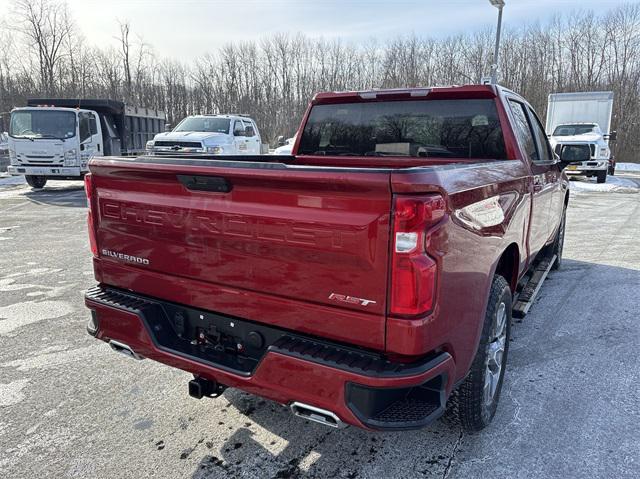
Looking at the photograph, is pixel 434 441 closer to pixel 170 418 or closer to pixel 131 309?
pixel 170 418

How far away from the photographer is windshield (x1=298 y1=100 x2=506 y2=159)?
146 inches

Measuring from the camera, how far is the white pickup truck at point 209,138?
14.3 m

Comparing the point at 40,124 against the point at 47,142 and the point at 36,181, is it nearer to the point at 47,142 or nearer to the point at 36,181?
the point at 47,142

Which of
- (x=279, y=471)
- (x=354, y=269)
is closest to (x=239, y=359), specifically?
(x=279, y=471)

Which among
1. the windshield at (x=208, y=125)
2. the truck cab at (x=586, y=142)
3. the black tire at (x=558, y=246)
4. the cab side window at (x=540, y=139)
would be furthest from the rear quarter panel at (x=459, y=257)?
the truck cab at (x=586, y=142)

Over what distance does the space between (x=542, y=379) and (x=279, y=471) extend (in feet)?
6.98

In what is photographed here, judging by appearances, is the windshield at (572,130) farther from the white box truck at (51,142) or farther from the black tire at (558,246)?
the white box truck at (51,142)

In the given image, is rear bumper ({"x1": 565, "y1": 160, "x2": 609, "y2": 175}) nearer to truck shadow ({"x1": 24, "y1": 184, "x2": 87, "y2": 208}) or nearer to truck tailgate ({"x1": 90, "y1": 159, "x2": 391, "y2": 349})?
truck shadow ({"x1": 24, "y1": 184, "x2": 87, "y2": 208})

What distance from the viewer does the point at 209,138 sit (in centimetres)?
1465

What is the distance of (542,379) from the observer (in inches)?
140

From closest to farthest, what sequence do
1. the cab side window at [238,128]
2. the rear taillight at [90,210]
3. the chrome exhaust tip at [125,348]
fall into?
the chrome exhaust tip at [125,348] < the rear taillight at [90,210] < the cab side window at [238,128]

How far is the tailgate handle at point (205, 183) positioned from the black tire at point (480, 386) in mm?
1598

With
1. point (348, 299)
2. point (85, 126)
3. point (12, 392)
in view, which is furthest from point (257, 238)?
point (85, 126)

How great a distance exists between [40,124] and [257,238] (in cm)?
1471
